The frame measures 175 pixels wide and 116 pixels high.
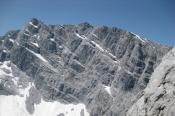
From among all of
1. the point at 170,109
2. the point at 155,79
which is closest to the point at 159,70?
the point at 155,79

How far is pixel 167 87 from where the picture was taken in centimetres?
1939

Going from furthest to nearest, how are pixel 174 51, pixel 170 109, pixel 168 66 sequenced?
pixel 174 51, pixel 168 66, pixel 170 109

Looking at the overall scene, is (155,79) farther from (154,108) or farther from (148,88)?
(154,108)

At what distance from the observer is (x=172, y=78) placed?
1956 centimetres

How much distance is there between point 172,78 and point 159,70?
1641 mm

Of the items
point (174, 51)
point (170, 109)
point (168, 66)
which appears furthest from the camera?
point (174, 51)

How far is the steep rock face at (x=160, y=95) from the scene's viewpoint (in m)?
18.6

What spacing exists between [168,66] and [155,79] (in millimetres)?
949

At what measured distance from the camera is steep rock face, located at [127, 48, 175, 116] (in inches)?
731

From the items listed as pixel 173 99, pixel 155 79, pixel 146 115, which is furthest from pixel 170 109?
pixel 155 79

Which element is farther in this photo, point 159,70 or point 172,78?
point 159,70

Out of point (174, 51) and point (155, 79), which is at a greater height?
point (174, 51)

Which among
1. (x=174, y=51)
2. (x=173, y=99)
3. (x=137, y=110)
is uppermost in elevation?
(x=174, y=51)

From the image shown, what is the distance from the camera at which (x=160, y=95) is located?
19141mm
